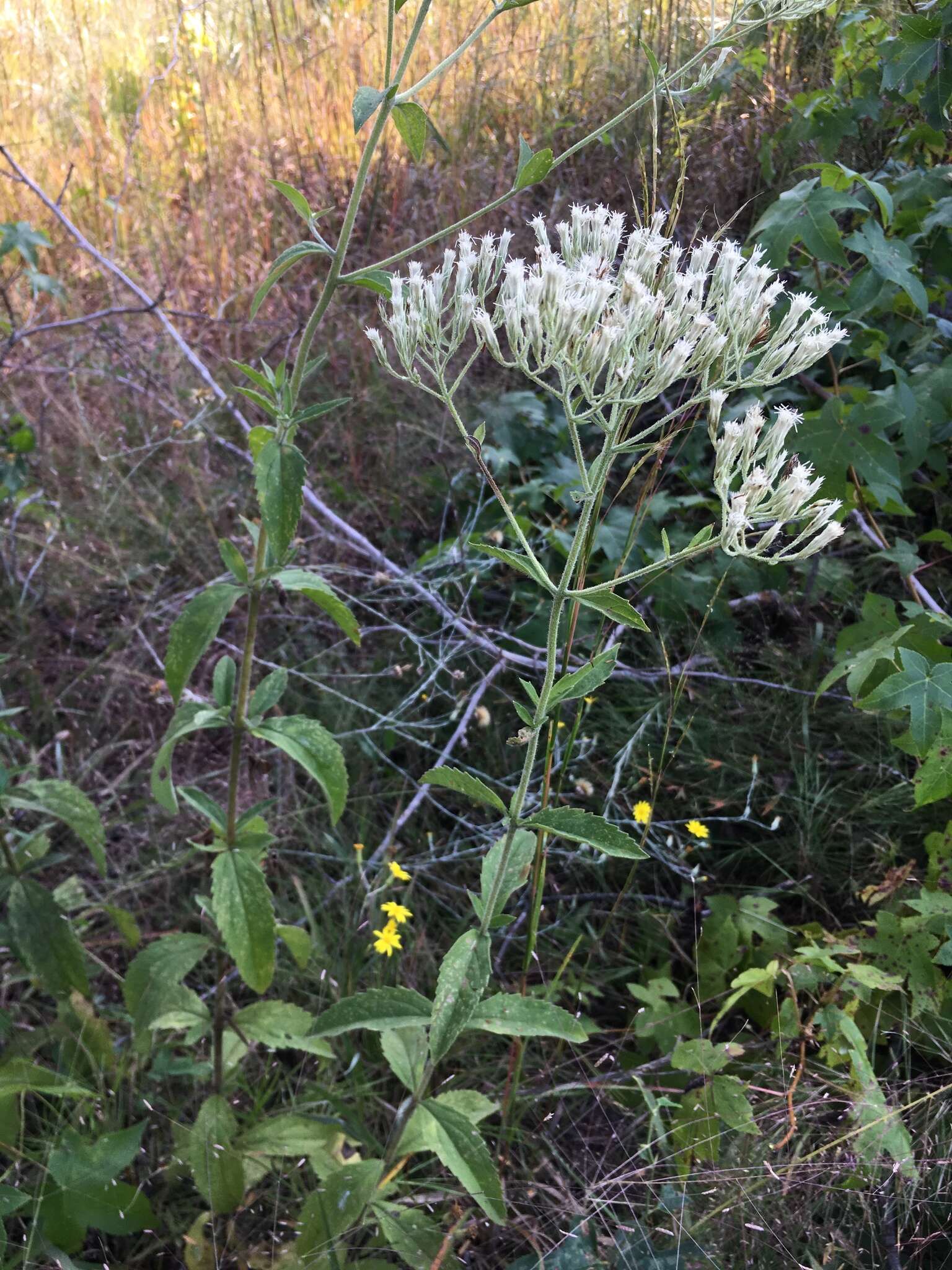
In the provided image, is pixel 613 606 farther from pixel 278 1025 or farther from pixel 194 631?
pixel 278 1025

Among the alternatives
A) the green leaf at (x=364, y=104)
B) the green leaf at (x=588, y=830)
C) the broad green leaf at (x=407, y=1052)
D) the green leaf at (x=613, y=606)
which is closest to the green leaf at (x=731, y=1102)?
the broad green leaf at (x=407, y=1052)

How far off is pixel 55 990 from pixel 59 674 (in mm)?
1267

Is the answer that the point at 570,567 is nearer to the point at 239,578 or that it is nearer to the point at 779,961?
the point at 239,578

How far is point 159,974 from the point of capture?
1.71m

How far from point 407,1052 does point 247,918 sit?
1.19 feet

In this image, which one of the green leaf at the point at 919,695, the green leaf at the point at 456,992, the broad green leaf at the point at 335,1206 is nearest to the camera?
the green leaf at the point at 456,992

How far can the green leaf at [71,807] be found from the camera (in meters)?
1.83

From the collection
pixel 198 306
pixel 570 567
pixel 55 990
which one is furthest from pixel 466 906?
pixel 198 306

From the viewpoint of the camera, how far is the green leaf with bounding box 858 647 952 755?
5.79 ft

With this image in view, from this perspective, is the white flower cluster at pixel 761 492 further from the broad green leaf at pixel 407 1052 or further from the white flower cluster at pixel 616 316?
the broad green leaf at pixel 407 1052

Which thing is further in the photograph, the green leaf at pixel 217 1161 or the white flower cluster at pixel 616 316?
the green leaf at pixel 217 1161

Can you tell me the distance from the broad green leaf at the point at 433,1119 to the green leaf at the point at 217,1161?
311 millimetres

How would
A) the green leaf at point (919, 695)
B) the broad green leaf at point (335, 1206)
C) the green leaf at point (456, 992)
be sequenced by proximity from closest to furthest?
the green leaf at point (456, 992) → the broad green leaf at point (335, 1206) → the green leaf at point (919, 695)

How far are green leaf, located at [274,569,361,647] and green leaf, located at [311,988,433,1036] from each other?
1.88 ft
